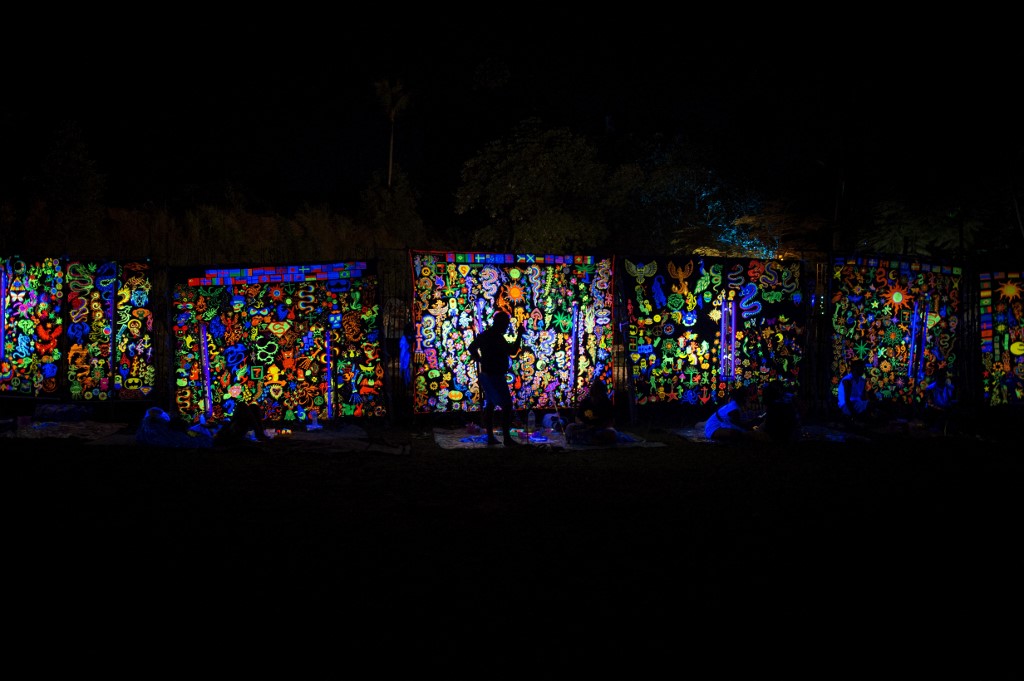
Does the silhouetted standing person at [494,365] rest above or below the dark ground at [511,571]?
above

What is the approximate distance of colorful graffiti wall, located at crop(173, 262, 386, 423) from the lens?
29.5 feet

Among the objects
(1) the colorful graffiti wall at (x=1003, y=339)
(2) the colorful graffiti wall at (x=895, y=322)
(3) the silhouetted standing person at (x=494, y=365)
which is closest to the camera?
(3) the silhouetted standing person at (x=494, y=365)

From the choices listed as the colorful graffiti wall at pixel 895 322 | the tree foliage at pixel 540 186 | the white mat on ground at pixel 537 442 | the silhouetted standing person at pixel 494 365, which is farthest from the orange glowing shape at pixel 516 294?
the tree foliage at pixel 540 186

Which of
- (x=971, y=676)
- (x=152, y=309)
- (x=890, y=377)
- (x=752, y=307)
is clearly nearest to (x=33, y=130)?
(x=152, y=309)

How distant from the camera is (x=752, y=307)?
388 inches

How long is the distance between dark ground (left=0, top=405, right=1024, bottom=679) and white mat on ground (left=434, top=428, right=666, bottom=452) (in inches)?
50.3

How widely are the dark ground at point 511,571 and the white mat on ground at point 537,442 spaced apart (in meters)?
1.28

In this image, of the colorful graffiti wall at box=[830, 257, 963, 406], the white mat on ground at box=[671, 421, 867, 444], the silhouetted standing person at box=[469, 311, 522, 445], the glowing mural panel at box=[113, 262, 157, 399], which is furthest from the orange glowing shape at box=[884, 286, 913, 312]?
the glowing mural panel at box=[113, 262, 157, 399]

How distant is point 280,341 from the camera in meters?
9.06

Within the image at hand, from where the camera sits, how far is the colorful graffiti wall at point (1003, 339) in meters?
10.9

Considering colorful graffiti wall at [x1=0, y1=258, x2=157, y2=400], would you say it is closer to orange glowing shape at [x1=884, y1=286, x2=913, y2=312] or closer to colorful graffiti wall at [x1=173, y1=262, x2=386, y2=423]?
colorful graffiti wall at [x1=173, y1=262, x2=386, y2=423]

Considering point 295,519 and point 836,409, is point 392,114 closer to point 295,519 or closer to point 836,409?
point 836,409

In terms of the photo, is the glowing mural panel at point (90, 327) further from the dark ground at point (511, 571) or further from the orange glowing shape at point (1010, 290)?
the orange glowing shape at point (1010, 290)

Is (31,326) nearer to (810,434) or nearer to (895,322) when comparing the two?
(810,434)
